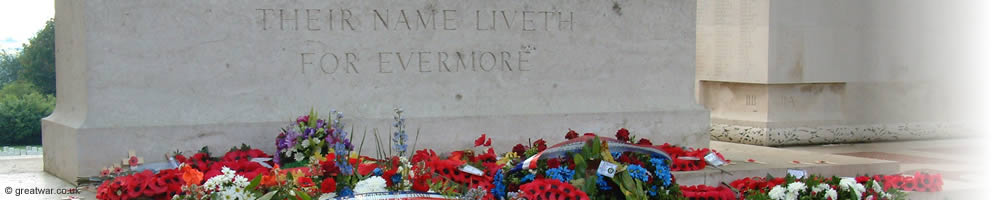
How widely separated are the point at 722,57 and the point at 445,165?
202 inches

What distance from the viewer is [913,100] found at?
10453 mm

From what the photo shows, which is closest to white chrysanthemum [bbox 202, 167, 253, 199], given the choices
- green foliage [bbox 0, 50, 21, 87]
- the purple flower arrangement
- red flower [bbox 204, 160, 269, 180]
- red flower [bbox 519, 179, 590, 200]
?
red flower [bbox 519, 179, 590, 200]

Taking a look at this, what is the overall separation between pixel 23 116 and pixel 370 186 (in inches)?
221

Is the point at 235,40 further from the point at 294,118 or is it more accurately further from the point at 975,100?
the point at 975,100

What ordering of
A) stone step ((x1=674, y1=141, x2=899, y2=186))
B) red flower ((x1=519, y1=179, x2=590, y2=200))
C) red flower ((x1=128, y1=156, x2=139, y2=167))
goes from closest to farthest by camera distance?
red flower ((x1=519, y1=179, x2=590, y2=200)), red flower ((x1=128, y1=156, x2=139, y2=167)), stone step ((x1=674, y1=141, x2=899, y2=186))

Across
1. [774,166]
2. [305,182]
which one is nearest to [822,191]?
[774,166]

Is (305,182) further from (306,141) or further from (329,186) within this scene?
(306,141)

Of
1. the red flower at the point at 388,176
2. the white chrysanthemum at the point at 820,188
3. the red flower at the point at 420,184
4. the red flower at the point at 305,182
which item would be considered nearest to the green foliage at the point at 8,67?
the red flower at the point at 305,182

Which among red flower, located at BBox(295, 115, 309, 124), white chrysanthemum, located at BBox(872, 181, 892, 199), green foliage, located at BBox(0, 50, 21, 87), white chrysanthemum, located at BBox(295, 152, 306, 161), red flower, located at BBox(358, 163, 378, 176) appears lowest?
white chrysanthemum, located at BBox(872, 181, 892, 199)

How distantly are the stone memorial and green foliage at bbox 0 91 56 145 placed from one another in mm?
1559

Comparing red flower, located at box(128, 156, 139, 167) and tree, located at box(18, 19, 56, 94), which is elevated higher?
tree, located at box(18, 19, 56, 94)

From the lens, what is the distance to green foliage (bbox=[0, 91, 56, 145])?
8.62 metres

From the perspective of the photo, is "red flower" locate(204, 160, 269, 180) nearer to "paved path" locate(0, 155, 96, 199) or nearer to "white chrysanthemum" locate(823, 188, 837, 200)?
"paved path" locate(0, 155, 96, 199)

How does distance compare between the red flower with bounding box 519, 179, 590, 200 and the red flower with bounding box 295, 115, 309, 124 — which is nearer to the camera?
the red flower with bounding box 519, 179, 590, 200
